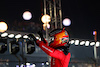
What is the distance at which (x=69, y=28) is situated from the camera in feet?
47.8

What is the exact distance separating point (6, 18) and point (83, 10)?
20.9ft

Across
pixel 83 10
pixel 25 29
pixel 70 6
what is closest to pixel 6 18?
pixel 25 29

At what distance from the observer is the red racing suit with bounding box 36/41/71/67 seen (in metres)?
2.62

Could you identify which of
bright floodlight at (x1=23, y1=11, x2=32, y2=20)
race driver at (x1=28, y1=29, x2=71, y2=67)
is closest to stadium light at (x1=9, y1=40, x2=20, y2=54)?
race driver at (x1=28, y1=29, x2=71, y2=67)

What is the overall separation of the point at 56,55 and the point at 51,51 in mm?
127

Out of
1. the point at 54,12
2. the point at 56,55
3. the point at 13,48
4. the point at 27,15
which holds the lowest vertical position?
the point at 13,48

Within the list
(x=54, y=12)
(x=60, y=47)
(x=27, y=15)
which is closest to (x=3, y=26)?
(x=27, y=15)

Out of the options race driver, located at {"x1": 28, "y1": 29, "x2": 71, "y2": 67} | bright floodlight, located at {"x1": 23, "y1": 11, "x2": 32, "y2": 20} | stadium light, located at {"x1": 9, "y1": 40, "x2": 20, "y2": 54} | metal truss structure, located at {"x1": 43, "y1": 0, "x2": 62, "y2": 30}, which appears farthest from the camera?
bright floodlight, located at {"x1": 23, "y1": 11, "x2": 32, "y2": 20}

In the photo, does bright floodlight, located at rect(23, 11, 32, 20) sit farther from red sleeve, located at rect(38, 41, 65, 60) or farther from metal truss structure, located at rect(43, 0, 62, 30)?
red sleeve, located at rect(38, 41, 65, 60)

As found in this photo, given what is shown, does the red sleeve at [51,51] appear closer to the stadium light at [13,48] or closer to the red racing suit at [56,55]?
the red racing suit at [56,55]

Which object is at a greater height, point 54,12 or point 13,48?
point 54,12

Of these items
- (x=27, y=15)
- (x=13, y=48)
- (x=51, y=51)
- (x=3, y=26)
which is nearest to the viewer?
(x=51, y=51)

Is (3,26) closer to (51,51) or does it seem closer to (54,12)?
(54,12)

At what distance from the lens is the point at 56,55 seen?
273 cm
